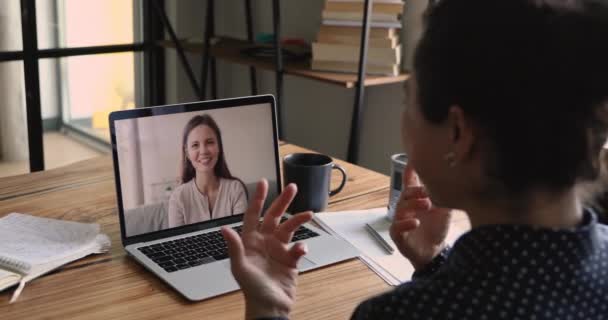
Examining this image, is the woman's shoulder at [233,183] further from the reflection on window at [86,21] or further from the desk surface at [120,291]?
the reflection on window at [86,21]

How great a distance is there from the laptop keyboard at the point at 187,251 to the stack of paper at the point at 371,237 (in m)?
0.22

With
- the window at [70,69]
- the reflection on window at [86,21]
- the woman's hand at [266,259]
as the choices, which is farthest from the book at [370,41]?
the woman's hand at [266,259]

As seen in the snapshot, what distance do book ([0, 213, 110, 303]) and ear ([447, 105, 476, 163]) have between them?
67 cm

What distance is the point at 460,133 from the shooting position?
689 millimetres

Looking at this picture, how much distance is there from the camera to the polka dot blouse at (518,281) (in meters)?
0.69

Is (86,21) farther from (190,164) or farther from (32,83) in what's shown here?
(190,164)

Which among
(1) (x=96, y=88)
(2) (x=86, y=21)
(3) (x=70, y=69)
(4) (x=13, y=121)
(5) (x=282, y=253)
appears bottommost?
(4) (x=13, y=121)

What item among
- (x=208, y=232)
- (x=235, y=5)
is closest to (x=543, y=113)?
(x=208, y=232)

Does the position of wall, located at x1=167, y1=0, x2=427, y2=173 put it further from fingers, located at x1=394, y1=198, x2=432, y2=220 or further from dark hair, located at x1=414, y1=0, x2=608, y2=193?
dark hair, located at x1=414, y1=0, x2=608, y2=193

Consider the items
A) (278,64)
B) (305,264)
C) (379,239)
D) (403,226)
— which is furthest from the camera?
(278,64)

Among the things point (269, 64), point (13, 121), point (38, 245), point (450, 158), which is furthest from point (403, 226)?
point (13, 121)

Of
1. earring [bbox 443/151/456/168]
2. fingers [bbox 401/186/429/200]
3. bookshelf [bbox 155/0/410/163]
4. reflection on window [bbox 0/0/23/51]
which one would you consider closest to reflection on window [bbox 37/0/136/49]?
reflection on window [bbox 0/0/23/51]

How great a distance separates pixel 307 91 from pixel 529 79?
2.55 meters

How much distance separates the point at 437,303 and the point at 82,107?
310 centimetres
